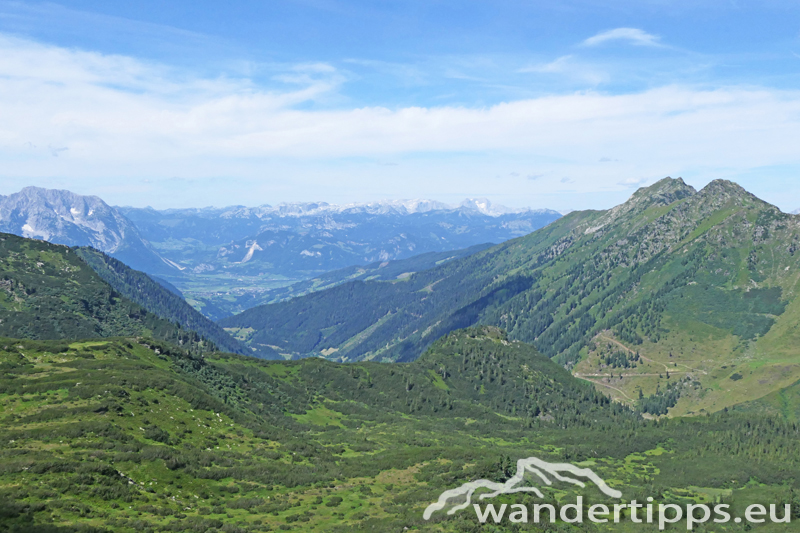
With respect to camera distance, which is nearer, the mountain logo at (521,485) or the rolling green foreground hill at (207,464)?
the rolling green foreground hill at (207,464)

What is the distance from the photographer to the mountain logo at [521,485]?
86938mm

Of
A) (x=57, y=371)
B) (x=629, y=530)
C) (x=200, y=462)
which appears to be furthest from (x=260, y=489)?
(x=629, y=530)

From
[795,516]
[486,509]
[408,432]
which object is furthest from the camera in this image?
[408,432]

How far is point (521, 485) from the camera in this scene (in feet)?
338

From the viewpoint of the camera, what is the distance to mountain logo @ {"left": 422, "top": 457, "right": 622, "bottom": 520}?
8694cm

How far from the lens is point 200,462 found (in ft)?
324

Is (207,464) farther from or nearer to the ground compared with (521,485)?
farther from the ground

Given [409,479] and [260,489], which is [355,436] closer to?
[409,479]

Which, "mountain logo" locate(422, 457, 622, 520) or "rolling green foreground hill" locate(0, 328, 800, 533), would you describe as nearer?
"rolling green foreground hill" locate(0, 328, 800, 533)

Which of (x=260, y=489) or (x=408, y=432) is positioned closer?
(x=260, y=489)

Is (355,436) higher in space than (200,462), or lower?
lower

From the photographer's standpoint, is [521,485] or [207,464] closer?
[207,464]

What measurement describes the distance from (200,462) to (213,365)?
335ft

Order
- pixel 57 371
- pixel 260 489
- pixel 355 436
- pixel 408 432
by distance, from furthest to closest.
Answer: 1. pixel 408 432
2. pixel 355 436
3. pixel 57 371
4. pixel 260 489
